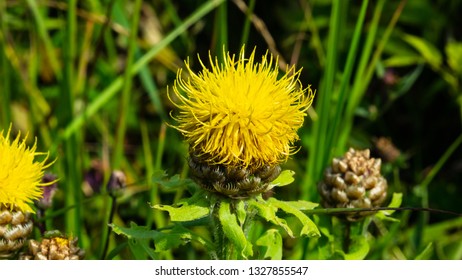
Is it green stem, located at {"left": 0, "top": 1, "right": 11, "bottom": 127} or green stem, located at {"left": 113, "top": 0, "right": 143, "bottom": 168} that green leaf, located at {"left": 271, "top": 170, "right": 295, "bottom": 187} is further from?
green stem, located at {"left": 0, "top": 1, "right": 11, "bottom": 127}

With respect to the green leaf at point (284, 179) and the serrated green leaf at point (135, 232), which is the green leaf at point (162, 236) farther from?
the green leaf at point (284, 179)

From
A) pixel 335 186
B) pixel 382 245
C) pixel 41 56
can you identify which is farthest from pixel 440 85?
pixel 41 56

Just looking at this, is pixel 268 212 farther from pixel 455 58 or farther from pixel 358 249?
pixel 455 58

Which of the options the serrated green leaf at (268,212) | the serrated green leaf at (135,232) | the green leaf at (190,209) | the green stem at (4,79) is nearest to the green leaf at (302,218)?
the serrated green leaf at (268,212)

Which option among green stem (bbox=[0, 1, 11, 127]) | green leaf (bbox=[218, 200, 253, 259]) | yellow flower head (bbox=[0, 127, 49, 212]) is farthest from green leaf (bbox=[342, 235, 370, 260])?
green stem (bbox=[0, 1, 11, 127])

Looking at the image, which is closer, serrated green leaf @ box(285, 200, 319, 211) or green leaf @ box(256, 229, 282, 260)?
serrated green leaf @ box(285, 200, 319, 211)

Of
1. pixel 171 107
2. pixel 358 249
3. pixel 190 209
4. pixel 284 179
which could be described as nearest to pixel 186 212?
pixel 190 209
